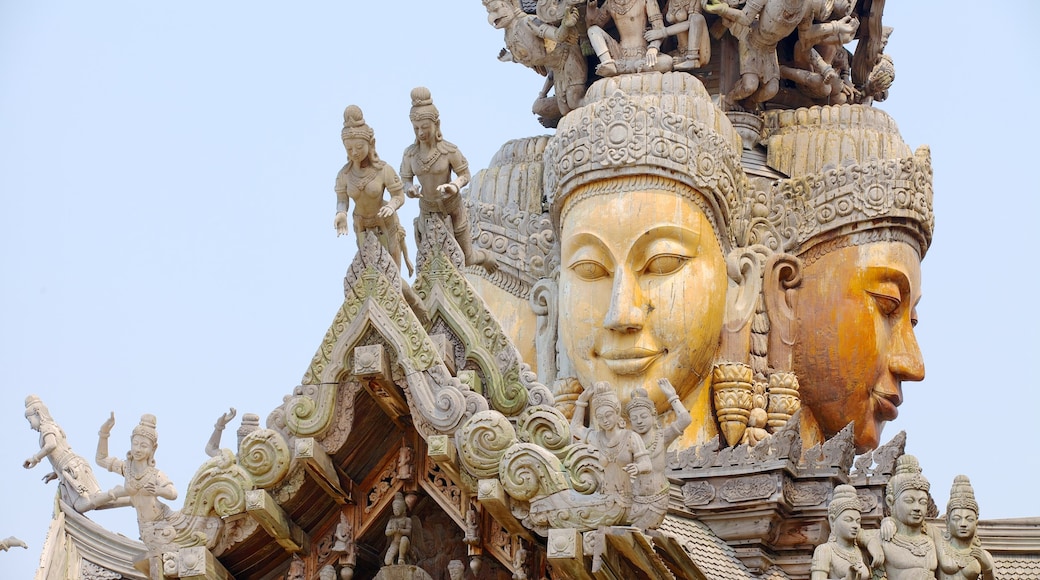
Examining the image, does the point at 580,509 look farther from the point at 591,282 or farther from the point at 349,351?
the point at 591,282

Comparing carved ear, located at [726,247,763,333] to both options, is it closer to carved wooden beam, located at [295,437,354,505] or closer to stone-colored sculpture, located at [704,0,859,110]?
stone-colored sculpture, located at [704,0,859,110]

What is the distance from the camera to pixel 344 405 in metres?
18.4

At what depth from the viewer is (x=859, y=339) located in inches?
1007

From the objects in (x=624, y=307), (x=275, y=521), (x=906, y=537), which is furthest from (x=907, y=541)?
(x=624, y=307)

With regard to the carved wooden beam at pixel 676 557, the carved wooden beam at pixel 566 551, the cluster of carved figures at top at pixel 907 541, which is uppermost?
the cluster of carved figures at top at pixel 907 541

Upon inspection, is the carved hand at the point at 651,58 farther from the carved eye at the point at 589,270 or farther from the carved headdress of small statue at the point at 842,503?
the carved headdress of small statue at the point at 842,503

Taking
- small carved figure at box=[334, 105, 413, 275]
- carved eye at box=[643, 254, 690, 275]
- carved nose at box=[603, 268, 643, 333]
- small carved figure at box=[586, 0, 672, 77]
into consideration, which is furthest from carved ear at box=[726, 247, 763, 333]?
small carved figure at box=[334, 105, 413, 275]

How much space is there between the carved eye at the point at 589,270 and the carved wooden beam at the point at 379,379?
6.80 m

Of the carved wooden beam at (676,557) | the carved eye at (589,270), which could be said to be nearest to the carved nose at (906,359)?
the carved eye at (589,270)

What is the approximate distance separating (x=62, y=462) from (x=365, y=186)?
21.0 ft

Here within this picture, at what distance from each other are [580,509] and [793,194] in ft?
32.3

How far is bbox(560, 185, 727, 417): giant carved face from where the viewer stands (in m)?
24.8

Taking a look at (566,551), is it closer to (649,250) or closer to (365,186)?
(365,186)

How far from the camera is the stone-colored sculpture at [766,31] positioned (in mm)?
26844
